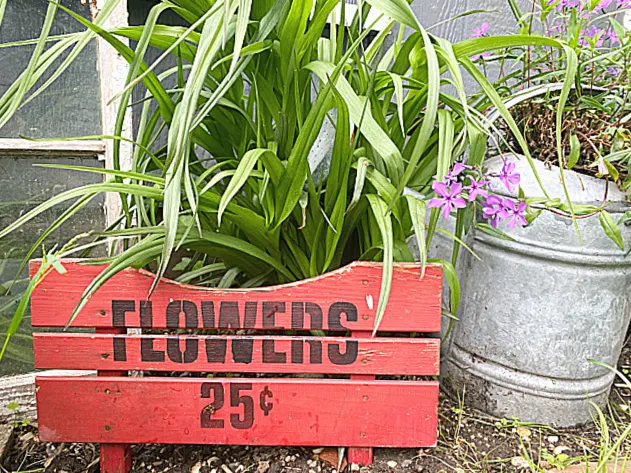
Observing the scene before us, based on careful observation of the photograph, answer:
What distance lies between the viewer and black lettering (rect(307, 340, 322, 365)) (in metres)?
0.94

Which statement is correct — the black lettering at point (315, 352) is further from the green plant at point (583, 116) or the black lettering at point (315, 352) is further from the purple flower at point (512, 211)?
the green plant at point (583, 116)

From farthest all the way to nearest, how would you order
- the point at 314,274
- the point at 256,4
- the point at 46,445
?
the point at 46,445, the point at 314,274, the point at 256,4

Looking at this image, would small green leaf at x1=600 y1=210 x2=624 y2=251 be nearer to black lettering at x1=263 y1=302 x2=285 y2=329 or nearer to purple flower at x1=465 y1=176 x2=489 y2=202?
purple flower at x1=465 y1=176 x2=489 y2=202

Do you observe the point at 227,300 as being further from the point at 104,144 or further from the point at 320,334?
the point at 104,144

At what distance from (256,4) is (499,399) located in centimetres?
88

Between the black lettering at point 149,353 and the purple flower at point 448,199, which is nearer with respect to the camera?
the purple flower at point 448,199

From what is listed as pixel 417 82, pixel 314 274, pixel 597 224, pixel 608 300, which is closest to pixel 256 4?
pixel 417 82

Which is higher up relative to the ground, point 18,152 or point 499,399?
point 18,152

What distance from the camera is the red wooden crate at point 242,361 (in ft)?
3.05

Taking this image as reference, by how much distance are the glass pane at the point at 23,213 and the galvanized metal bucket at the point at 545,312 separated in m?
0.80

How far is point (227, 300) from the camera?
929mm

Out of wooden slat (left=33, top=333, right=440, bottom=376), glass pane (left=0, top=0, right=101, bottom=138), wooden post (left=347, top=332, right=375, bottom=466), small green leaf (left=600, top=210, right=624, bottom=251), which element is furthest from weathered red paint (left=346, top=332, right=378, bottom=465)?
glass pane (left=0, top=0, right=101, bottom=138)

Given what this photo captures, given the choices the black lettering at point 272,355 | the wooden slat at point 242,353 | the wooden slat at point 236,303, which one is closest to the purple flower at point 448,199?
the wooden slat at point 236,303

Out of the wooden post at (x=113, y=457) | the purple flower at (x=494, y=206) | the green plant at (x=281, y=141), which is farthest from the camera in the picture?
the wooden post at (x=113, y=457)
